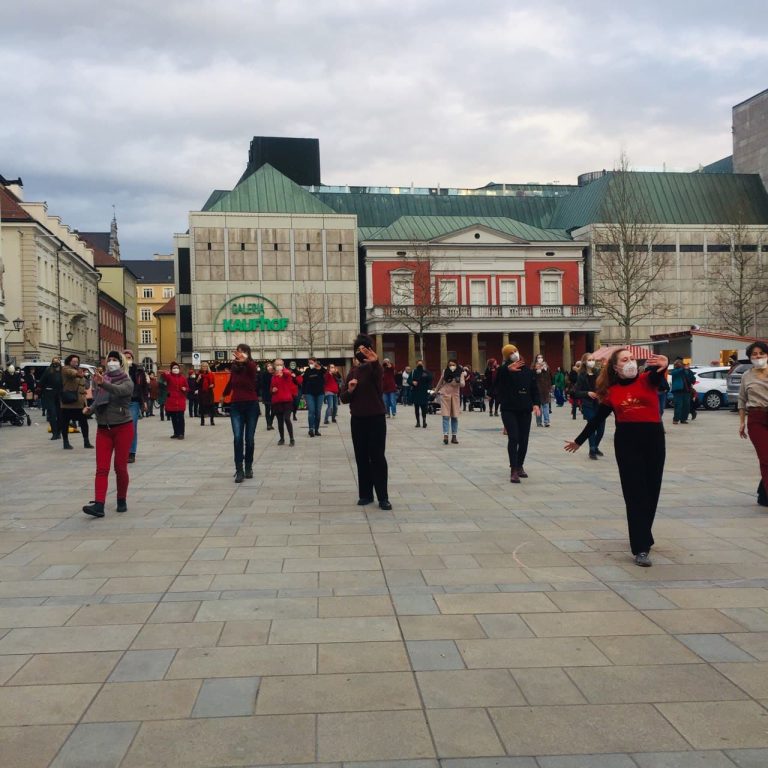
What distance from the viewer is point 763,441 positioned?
8773 mm

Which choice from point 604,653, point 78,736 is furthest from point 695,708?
point 78,736

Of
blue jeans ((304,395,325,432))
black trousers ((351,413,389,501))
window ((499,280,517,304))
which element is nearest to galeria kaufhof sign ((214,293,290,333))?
window ((499,280,517,304))

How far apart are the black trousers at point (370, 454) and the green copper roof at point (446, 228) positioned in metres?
55.4

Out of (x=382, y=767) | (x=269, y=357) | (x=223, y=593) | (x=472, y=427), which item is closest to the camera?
(x=382, y=767)

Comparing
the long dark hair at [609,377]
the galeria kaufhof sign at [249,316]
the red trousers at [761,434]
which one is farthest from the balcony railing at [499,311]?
the long dark hair at [609,377]

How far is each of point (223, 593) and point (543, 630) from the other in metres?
2.12

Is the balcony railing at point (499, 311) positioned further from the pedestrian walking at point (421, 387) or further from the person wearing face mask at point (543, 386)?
the pedestrian walking at point (421, 387)

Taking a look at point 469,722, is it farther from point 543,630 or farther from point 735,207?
point 735,207

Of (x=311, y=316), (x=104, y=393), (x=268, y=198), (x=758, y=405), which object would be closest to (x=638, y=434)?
(x=758, y=405)

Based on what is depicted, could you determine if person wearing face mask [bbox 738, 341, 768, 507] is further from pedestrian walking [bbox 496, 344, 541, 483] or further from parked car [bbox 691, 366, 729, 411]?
parked car [bbox 691, 366, 729, 411]

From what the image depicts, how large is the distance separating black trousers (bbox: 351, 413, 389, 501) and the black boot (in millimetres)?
2638

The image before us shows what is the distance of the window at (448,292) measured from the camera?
62469mm

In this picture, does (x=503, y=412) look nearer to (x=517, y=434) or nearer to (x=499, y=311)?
(x=517, y=434)

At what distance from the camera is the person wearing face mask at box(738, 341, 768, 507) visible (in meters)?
8.75
